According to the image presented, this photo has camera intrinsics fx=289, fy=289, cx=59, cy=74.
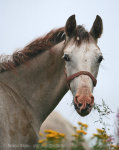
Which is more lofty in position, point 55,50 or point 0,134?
point 55,50

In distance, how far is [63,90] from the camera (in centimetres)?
511

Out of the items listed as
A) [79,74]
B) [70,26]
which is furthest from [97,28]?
[79,74]

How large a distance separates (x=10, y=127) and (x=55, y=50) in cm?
171

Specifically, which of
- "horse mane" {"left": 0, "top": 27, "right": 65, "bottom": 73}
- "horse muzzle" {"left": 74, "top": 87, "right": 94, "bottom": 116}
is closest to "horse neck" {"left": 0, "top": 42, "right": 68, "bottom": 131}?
"horse mane" {"left": 0, "top": 27, "right": 65, "bottom": 73}

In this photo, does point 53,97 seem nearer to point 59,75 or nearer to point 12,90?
→ point 59,75

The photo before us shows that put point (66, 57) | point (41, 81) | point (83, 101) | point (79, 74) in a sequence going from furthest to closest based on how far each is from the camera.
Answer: point (41, 81) < point (66, 57) < point (79, 74) < point (83, 101)

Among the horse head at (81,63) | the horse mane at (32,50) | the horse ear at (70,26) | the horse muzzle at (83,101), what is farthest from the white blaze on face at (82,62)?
the horse mane at (32,50)

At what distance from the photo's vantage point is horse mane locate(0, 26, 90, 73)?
4.91m

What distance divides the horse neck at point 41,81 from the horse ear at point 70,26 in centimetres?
30

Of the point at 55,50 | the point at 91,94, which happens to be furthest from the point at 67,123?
the point at 91,94

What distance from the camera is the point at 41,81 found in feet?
16.5

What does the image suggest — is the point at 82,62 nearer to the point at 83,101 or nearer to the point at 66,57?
the point at 66,57

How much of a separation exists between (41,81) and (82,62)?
877 mm

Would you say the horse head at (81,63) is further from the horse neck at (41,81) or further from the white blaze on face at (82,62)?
the horse neck at (41,81)
